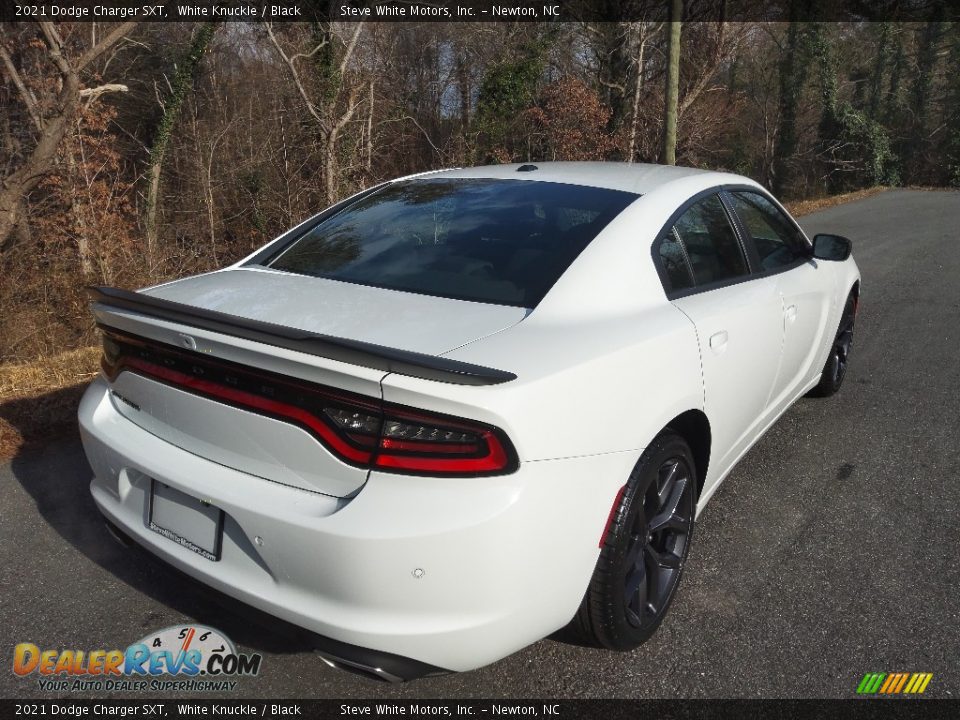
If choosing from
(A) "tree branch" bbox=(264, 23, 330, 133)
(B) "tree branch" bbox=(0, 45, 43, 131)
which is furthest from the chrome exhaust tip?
(A) "tree branch" bbox=(264, 23, 330, 133)

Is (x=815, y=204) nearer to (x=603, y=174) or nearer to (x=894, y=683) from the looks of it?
(x=603, y=174)

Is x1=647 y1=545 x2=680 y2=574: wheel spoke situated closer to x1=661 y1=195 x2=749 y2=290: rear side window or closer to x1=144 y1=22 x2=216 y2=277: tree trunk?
x1=661 y1=195 x2=749 y2=290: rear side window

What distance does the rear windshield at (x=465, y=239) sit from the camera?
254 cm

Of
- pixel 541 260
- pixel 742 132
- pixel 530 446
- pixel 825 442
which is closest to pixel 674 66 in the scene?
pixel 825 442

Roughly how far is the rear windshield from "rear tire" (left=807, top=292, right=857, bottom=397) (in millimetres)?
2462

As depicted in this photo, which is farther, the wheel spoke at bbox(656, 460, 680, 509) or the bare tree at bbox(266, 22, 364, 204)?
the bare tree at bbox(266, 22, 364, 204)

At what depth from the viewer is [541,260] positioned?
2.59 m

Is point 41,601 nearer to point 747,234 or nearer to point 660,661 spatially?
point 660,661

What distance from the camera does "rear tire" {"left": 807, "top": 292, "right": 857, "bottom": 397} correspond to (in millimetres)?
4684

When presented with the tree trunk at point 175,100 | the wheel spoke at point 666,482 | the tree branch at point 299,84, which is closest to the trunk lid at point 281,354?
the wheel spoke at point 666,482

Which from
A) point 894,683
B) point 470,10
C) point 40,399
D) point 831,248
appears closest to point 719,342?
point 894,683

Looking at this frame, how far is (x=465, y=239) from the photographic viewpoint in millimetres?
2820

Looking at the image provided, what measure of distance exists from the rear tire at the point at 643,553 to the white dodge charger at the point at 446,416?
1cm
